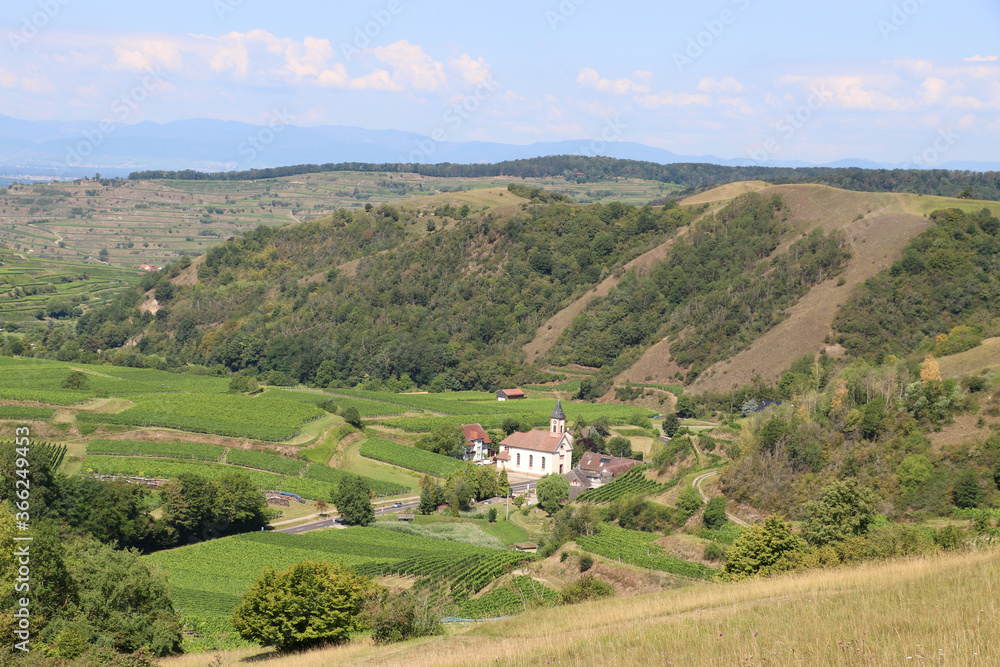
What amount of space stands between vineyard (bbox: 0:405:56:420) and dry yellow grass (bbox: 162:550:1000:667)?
6366cm

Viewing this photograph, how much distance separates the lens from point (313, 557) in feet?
171

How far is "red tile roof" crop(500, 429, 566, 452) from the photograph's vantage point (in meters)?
80.5

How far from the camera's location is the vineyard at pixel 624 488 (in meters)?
63.4

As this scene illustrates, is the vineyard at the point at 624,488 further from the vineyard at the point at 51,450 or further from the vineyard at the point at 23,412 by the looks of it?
the vineyard at the point at 23,412

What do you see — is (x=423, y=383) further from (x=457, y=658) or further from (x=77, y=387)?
(x=457, y=658)

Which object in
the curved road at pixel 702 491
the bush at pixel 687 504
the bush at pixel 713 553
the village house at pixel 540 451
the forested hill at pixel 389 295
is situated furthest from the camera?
the forested hill at pixel 389 295

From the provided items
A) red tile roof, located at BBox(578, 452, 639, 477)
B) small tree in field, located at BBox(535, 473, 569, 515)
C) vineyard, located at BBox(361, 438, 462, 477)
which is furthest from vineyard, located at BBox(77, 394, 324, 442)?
red tile roof, located at BBox(578, 452, 639, 477)

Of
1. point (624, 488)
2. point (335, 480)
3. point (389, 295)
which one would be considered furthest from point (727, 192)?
point (335, 480)

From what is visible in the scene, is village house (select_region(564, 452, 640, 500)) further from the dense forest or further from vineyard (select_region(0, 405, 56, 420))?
vineyard (select_region(0, 405, 56, 420))

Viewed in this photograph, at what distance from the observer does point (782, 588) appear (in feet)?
65.3

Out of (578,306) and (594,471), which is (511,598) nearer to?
(594,471)

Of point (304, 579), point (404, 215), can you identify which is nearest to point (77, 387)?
point (304, 579)

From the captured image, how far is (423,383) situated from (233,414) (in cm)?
3953

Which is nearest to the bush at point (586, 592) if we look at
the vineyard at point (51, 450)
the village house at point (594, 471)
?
the village house at point (594, 471)
